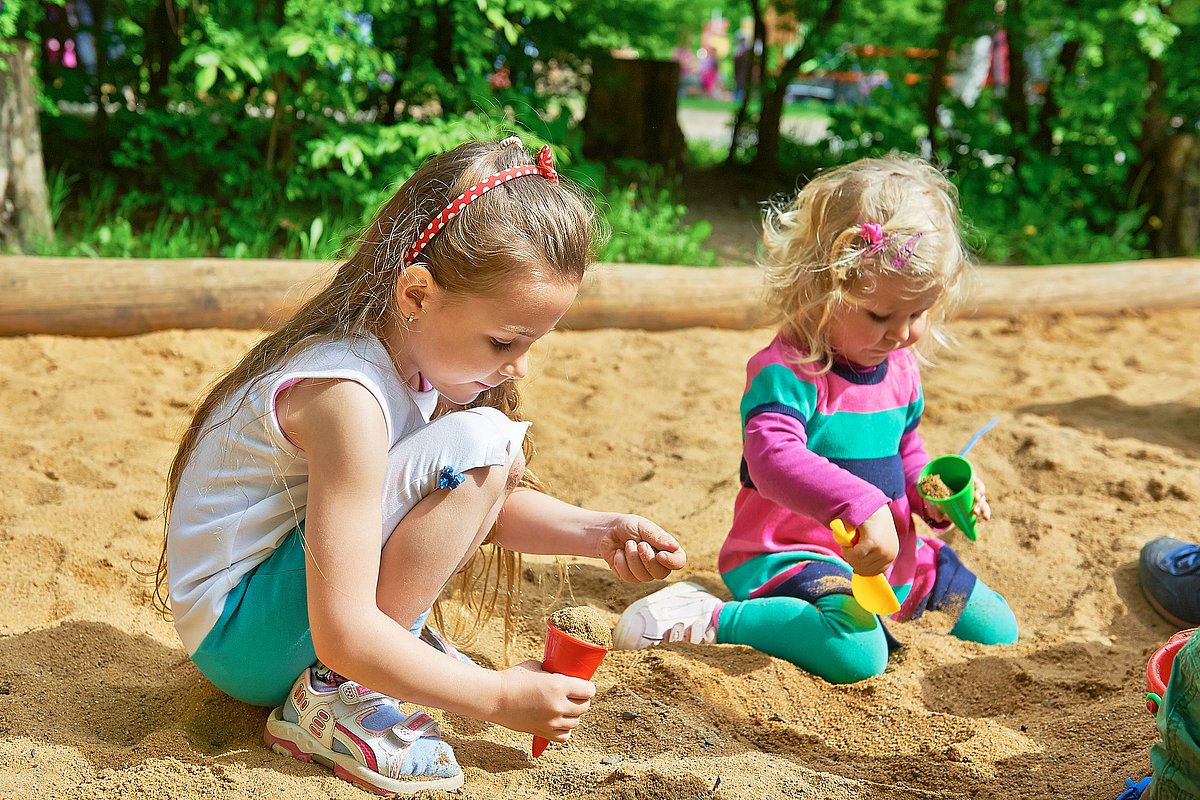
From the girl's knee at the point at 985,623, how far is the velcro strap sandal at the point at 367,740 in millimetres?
1147

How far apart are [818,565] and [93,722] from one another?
1.31 m

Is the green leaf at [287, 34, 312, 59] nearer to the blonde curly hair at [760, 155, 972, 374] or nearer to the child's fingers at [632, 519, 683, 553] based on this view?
the blonde curly hair at [760, 155, 972, 374]

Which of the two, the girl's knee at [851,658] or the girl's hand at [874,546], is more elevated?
the girl's hand at [874,546]

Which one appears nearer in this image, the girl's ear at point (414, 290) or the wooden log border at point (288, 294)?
the girl's ear at point (414, 290)

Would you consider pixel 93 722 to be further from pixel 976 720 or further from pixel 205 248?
pixel 205 248

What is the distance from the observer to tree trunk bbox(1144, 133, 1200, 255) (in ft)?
19.4

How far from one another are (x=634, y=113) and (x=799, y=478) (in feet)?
15.5

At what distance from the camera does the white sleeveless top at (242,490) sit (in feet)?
5.12

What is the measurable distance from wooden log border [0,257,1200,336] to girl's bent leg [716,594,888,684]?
110cm

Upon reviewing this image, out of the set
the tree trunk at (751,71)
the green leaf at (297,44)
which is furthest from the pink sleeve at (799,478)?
the tree trunk at (751,71)

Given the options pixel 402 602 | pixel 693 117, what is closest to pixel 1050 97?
pixel 402 602

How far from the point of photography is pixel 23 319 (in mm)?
3438

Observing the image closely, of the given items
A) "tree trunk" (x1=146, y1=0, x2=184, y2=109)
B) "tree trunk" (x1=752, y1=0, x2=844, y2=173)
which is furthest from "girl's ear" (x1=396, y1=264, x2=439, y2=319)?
"tree trunk" (x1=752, y1=0, x2=844, y2=173)

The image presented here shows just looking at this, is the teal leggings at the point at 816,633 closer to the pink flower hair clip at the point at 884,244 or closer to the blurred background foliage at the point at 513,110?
the pink flower hair clip at the point at 884,244
